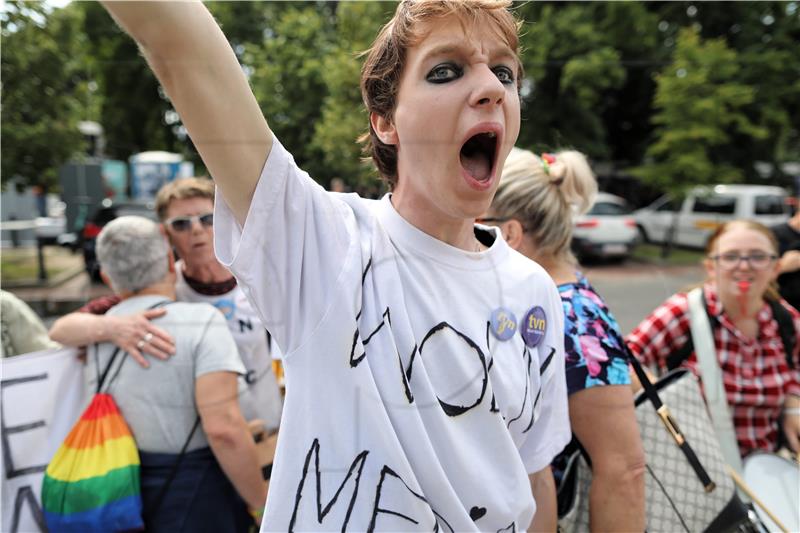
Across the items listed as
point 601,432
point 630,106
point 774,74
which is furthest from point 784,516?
point 774,74

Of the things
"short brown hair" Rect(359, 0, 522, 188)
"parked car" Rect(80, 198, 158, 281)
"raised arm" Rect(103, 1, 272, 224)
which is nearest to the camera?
"raised arm" Rect(103, 1, 272, 224)

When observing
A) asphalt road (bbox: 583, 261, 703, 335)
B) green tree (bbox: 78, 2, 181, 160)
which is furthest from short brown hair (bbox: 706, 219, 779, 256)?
green tree (bbox: 78, 2, 181, 160)

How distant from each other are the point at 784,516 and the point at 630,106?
1339 mm

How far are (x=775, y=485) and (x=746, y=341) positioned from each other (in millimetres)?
417

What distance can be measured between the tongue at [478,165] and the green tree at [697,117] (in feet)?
4.87

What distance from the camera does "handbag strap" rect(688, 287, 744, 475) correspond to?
1751mm

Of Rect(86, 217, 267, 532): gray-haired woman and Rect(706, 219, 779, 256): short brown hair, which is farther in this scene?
Rect(706, 219, 779, 256): short brown hair

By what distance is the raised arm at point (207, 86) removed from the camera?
0.59m

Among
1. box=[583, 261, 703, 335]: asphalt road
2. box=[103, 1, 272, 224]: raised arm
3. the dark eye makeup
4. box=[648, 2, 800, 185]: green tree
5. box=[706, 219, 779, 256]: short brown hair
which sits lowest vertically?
box=[583, 261, 703, 335]: asphalt road

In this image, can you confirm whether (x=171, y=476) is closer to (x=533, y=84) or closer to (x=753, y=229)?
(x=533, y=84)

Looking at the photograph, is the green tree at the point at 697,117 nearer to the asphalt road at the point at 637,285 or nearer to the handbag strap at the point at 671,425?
the asphalt road at the point at 637,285

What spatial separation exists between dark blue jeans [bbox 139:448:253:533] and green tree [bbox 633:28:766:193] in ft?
5.75

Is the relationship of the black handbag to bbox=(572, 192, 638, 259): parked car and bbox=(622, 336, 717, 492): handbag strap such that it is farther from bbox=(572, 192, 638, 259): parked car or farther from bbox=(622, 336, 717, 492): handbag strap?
bbox=(572, 192, 638, 259): parked car

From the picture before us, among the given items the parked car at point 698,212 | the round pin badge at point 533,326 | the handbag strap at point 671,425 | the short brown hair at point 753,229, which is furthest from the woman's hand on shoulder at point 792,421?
the round pin badge at point 533,326
